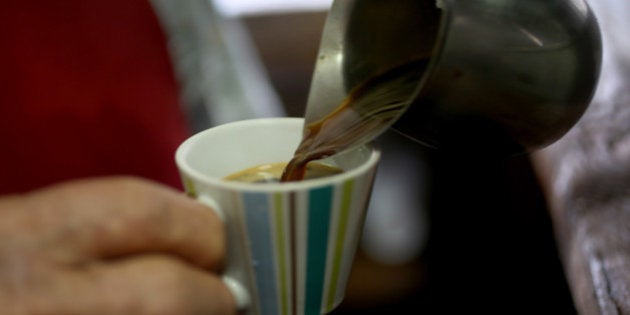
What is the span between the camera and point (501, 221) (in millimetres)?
835

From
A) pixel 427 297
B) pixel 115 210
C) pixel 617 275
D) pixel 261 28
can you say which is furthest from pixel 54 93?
pixel 261 28

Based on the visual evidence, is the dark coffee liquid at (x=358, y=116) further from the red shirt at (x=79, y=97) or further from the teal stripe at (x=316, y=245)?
the red shirt at (x=79, y=97)

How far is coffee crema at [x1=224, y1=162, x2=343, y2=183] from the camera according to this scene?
425 millimetres

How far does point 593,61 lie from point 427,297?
67 centimetres

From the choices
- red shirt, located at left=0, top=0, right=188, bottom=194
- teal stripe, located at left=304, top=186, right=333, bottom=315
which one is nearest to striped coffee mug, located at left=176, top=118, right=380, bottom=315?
teal stripe, located at left=304, top=186, right=333, bottom=315

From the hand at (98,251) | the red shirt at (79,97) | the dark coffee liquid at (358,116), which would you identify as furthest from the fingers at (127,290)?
the red shirt at (79,97)

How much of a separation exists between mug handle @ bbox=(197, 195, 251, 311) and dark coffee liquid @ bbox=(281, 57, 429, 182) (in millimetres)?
78

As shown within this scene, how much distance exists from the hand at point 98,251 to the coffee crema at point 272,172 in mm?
136

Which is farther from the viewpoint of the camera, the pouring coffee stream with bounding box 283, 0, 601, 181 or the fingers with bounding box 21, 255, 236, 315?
the pouring coffee stream with bounding box 283, 0, 601, 181

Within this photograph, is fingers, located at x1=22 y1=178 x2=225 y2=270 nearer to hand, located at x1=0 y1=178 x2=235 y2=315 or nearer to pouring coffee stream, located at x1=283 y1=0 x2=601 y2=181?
hand, located at x1=0 y1=178 x2=235 y2=315

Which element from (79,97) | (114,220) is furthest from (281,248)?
(79,97)

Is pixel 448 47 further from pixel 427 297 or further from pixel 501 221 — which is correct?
pixel 427 297

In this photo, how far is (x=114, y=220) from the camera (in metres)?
0.27

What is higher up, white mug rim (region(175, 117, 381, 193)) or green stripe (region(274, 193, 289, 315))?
white mug rim (region(175, 117, 381, 193))
